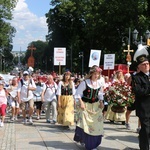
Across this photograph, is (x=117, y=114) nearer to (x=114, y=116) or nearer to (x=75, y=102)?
(x=114, y=116)

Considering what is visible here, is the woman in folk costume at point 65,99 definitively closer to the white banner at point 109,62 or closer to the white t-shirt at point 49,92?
the white t-shirt at point 49,92

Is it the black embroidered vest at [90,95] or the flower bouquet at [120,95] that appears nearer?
the black embroidered vest at [90,95]

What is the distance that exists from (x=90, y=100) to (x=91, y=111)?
0.81ft

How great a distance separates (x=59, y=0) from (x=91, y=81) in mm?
52282

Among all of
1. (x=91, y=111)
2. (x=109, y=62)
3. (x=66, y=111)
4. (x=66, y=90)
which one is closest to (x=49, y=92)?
(x=66, y=90)

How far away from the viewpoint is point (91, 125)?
7230 mm

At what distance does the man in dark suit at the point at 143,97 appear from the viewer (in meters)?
6.25

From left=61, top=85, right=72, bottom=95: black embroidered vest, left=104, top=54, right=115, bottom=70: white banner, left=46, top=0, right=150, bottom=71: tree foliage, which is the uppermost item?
left=46, top=0, right=150, bottom=71: tree foliage

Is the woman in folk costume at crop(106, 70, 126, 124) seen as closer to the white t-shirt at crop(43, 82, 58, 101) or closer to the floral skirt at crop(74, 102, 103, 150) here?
the white t-shirt at crop(43, 82, 58, 101)

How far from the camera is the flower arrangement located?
1099 cm

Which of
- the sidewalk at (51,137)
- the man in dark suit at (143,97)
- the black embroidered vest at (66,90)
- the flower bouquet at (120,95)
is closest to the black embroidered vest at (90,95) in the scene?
the sidewalk at (51,137)

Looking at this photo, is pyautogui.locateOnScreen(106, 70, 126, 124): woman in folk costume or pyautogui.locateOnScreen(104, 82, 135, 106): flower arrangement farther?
pyautogui.locateOnScreen(106, 70, 126, 124): woman in folk costume

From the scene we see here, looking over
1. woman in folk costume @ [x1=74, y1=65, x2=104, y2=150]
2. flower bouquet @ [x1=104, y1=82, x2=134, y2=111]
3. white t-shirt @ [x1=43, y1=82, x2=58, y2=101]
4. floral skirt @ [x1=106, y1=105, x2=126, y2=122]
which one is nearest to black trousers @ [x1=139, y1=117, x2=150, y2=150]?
woman in folk costume @ [x1=74, y1=65, x2=104, y2=150]

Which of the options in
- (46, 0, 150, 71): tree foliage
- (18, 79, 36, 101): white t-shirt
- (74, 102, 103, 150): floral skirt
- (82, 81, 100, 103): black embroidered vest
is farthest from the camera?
(46, 0, 150, 71): tree foliage
